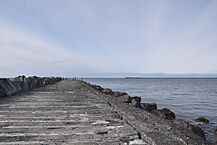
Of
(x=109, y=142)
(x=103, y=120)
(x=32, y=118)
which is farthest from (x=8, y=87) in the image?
(x=109, y=142)

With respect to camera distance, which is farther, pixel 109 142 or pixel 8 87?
pixel 8 87

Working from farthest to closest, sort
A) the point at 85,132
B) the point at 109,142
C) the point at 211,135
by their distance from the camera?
the point at 211,135, the point at 85,132, the point at 109,142

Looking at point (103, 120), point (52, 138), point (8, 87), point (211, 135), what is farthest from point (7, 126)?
point (211, 135)

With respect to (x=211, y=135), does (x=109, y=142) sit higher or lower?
higher

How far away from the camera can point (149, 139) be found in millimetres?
3451

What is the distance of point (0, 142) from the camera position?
11.3ft

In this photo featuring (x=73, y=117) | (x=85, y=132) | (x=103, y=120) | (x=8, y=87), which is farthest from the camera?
(x=8, y=87)

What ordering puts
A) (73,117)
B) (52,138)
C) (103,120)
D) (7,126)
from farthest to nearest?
(73,117)
(103,120)
(7,126)
(52,138)

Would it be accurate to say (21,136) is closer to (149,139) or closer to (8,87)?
(149,139)

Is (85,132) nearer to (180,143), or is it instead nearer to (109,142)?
(109,142)

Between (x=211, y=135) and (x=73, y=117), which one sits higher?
(x=73, y=117)

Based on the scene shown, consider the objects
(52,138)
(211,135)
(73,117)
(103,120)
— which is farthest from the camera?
(211,135)

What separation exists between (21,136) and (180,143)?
1949 millimetres

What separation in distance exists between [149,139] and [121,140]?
1.07ft
